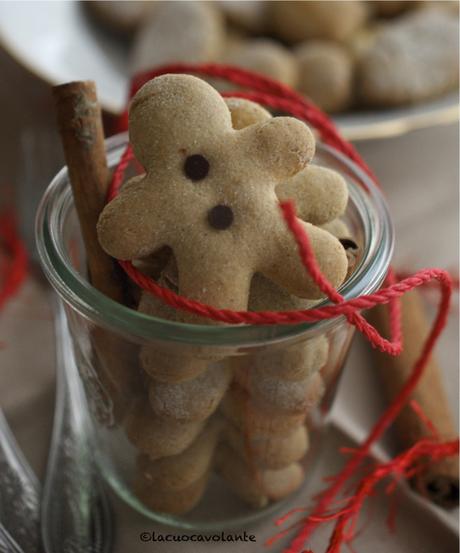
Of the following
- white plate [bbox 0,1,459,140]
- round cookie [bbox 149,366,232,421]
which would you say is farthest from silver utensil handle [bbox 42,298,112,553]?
white plate [bbox 0,1,459,140]

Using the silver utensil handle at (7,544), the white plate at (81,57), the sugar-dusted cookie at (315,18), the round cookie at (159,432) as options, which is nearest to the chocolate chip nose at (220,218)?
the round cookie at (159,432)

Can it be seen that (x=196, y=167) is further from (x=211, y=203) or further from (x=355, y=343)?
(x=355, y=343)

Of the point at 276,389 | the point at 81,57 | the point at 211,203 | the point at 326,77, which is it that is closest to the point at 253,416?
the point at 276,389

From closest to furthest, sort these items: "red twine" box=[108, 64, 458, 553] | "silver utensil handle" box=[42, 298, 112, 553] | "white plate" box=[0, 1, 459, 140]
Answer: "red twine" box=[108, 64, 458, 553], "silver utensil handle" box=[42, 298, 112, 553], "white plate" box=[0, 1, 459, 140]

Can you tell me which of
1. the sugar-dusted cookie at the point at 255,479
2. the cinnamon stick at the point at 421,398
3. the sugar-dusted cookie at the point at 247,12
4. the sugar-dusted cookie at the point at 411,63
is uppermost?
the sugar-dusted cookie at the point at 247,12

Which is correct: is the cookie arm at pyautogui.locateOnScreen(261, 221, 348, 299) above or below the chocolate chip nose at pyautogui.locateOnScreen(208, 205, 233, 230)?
below

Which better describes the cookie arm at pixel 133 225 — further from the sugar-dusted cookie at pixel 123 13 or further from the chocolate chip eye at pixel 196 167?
the sugar-dusted cookie at pixel 123 13

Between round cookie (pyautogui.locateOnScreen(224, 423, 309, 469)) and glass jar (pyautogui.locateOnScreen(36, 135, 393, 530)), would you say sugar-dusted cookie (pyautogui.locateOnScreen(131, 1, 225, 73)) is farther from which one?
round cookie (pyautogui.locateOnScreen(224, 423, 309, 469))
